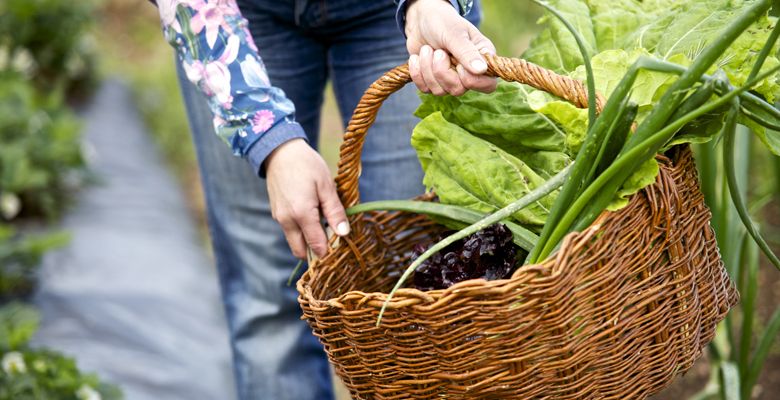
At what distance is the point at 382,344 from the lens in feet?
3.05

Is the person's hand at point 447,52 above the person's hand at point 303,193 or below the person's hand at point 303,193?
above

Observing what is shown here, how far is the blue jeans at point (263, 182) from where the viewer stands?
53.9 inches

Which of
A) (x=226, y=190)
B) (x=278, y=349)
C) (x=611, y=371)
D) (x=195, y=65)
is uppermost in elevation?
(x=195, y=65)

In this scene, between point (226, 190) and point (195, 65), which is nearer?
point (195, 65)

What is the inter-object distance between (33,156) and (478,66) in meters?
2.31

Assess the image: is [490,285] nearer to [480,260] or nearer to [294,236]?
[480,260]

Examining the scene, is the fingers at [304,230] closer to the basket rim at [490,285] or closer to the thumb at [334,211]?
the thumb at [334,211]

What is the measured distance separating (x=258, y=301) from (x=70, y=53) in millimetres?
2924

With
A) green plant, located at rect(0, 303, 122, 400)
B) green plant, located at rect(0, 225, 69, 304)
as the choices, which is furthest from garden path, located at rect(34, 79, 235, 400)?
green plant, located at rect(0, 303, 122, 400)

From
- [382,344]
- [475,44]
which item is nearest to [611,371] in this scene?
[382,344]

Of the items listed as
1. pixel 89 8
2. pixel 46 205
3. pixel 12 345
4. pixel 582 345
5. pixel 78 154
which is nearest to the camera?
pixel 582 345

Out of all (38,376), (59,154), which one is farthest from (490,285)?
(59,154)

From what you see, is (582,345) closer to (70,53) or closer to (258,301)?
(258,301)

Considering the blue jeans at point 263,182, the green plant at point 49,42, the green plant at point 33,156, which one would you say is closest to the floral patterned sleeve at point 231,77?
the blue jeans at point 263,182
